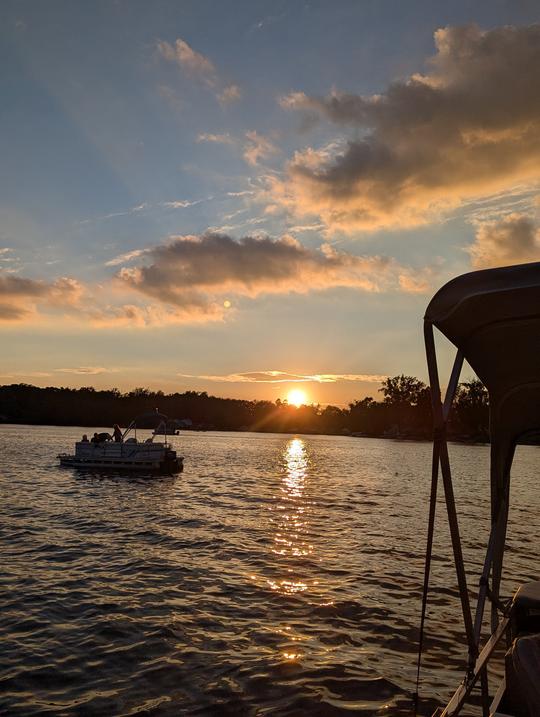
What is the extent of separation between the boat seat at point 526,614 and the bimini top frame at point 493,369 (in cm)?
30

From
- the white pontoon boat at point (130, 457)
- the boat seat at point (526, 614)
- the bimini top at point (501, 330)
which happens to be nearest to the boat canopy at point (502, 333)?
the bimini top at point (501, 330)

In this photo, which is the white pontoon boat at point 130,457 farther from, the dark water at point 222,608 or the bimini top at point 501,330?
the bimini top at point 501,330

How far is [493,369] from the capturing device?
6.54 meters

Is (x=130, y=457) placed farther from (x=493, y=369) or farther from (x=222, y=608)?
(x=493, y=369)

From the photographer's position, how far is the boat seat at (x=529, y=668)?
4.24 metres

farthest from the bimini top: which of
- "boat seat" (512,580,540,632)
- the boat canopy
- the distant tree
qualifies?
the distant tree

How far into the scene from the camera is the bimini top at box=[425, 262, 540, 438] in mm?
4891

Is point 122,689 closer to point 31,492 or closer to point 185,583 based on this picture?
point 185,583

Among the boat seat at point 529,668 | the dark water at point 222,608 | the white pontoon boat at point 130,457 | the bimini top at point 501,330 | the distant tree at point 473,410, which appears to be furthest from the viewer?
the distant tree at point 473,410

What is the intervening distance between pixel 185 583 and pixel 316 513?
1368 centimetres

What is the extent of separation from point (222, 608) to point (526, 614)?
671 centimetres

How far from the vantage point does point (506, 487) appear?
23.9 ft

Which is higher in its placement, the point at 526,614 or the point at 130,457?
the point at 526,614

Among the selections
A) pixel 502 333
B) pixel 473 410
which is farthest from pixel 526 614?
pixel 473 410
